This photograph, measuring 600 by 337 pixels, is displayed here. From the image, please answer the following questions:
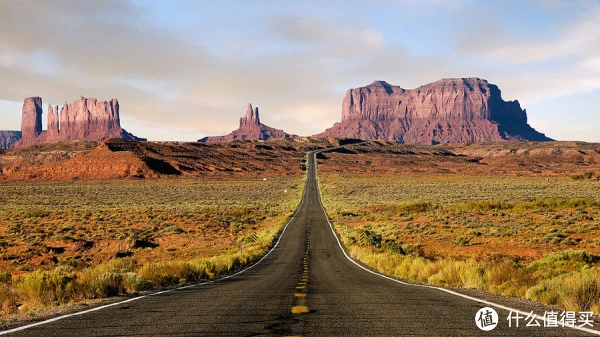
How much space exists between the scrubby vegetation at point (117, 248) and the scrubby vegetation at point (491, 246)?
8164 mm

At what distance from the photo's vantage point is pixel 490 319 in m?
7.10

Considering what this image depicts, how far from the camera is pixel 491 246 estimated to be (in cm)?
2889

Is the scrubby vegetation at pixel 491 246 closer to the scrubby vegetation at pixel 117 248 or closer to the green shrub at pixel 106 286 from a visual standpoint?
the scrubby vegetation at pixel 117 248

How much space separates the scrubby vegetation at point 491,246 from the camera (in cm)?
1128

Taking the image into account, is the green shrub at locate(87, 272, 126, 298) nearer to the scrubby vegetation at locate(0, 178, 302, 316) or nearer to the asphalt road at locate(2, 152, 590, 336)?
the scrubby vegetation at locate(0, 178, 302, 316)

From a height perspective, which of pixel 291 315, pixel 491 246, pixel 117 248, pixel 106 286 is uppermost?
pixel 291 315

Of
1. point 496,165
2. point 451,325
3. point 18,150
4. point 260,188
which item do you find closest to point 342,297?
point 451,325

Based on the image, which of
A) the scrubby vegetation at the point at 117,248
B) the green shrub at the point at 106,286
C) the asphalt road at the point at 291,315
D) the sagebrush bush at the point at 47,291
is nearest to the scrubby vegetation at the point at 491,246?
the asphalt road at the point at 291,315

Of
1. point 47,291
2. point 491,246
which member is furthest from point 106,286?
point 491,246

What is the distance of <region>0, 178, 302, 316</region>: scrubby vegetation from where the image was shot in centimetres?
1148

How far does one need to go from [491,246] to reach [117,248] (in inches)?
1064

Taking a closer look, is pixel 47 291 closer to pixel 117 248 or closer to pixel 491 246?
pixel 117 248

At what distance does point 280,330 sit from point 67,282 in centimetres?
791

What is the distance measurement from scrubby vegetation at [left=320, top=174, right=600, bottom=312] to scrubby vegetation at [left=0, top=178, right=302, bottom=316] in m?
8.16
